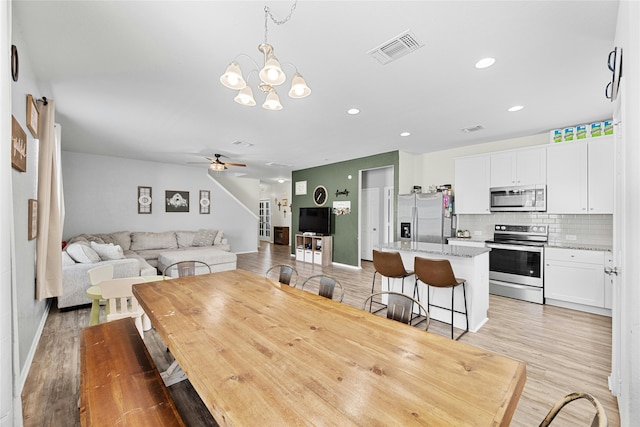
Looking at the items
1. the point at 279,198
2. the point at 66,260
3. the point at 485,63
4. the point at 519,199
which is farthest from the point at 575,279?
the point at 279,198

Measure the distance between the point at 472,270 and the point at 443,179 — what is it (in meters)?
3.22

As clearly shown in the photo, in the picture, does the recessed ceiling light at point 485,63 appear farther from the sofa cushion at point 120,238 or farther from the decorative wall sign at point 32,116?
the sofa cushion at point 120,238

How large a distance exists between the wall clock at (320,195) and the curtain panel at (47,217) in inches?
217

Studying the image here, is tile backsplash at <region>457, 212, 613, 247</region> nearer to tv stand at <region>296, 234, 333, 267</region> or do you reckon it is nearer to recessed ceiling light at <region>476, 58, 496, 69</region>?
recessed ceiling light at <region>476, 58, 496, 69</region>

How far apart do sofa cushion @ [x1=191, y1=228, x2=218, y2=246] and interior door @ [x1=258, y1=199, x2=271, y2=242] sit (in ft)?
15.3

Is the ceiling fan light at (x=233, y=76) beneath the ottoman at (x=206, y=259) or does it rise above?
above

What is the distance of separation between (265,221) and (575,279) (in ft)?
35.4

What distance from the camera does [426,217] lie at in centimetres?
545

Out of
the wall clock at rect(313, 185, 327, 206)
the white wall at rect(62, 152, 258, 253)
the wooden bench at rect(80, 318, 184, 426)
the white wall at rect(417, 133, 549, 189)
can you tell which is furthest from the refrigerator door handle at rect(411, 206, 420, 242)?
the white wall at rect(62, 152, 258, 253)

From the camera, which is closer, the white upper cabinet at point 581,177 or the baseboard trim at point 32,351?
the baseboard trim at point 32,351

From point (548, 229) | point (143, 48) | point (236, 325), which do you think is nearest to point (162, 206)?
point (143, 48)

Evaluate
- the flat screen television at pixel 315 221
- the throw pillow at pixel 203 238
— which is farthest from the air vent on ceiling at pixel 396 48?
the throw pillow at pixel 203 238

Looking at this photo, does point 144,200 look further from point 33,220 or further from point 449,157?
point 449,157

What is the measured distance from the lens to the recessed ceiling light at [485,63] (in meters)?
2.44
